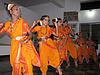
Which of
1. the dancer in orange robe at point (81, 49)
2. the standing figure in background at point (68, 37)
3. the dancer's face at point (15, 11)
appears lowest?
the dancer in orange robe at point (81, 49)

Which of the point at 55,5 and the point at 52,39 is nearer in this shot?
the point at 52,39

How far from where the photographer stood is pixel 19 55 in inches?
140

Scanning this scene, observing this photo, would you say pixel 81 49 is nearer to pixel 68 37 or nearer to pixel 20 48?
pixel 68 37

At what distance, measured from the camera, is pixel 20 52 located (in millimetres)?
3566

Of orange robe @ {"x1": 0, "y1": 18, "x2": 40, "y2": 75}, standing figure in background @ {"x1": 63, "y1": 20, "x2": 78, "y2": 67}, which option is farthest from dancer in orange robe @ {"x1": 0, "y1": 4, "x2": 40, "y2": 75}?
standing figure in background @ {"x1": 63, "y1": 20, "x2": 78, "y2": 67}

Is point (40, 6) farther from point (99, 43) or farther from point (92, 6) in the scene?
point (99, 43)

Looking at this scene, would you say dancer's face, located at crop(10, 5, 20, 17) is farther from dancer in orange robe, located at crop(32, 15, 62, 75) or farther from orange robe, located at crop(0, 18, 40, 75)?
dancer in orange robe, located at crop(32, 15, 62, 75)

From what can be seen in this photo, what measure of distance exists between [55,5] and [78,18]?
1890mm

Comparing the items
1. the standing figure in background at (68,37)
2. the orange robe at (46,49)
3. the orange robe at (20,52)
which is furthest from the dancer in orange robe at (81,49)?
the orange robe at (20,52)

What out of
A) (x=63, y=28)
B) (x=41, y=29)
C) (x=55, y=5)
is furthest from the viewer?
(x=55, y=5)

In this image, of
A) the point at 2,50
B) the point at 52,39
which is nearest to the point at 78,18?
the point at 2,50

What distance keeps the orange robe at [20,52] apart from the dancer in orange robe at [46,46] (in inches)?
59.5

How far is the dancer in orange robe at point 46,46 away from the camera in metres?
5.24

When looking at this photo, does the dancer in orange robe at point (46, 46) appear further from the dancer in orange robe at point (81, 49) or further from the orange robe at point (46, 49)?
the dancer in orange robe at point (81, 49)
